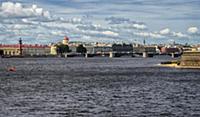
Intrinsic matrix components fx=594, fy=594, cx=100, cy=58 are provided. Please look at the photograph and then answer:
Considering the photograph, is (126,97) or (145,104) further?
(126,97)

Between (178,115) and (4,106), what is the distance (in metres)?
13.9

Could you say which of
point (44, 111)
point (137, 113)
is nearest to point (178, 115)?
point (137, 113)

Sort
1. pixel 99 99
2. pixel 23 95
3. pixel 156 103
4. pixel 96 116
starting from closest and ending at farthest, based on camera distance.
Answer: pixel 96 116, pixel 156 103, pixel 99 99, pixel 23 95

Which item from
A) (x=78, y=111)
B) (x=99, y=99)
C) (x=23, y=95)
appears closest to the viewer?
(x=78, y=111)

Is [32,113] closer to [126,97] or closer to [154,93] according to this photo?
[126,97]

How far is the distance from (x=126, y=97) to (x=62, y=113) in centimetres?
1434

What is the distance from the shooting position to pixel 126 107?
45.8 metres

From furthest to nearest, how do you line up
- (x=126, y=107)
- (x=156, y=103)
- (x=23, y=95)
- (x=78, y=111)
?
(x=23, y=95) → (x=156, y=103) → (x=126, y=107) → (x=78, y=111)

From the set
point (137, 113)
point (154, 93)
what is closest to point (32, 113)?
point (137, 113)

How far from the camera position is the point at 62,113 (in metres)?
41.6

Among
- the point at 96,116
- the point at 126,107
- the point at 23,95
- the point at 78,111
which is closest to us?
the point at 96,116

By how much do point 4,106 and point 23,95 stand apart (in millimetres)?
11033

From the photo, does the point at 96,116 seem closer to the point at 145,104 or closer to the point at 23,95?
the point at 145,104

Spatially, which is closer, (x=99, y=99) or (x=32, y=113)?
(x=32, y=113)
